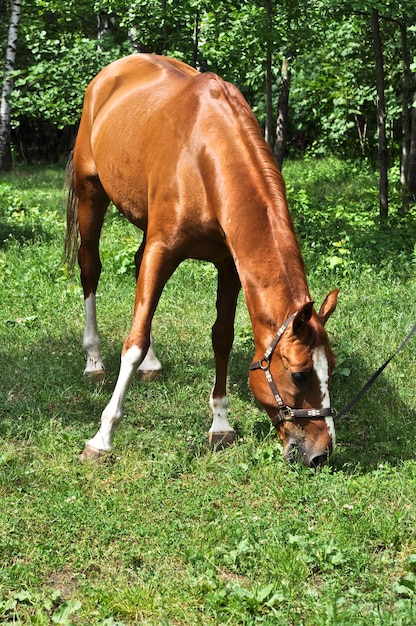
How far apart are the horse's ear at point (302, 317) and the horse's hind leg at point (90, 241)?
2378 mm

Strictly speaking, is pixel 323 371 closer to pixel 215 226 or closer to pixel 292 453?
pixel 292 453

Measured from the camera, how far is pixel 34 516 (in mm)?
3672

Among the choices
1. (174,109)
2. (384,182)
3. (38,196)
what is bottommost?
(38,196)

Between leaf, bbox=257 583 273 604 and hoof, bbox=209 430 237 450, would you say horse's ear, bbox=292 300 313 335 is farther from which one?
hoof, bbox=209 430 237 450

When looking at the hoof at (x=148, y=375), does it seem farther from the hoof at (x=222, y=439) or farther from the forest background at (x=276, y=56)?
the forest background at (x=276, y=56)

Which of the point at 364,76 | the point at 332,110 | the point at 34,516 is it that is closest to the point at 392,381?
the point at 34,516

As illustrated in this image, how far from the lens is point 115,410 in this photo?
14.2 ft

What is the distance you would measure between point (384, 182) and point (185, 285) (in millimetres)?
3422

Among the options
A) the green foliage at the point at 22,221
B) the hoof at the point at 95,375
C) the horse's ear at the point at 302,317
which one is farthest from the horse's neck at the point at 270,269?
the green foliage at the point at 22,221

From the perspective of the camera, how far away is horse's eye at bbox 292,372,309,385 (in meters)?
3.60

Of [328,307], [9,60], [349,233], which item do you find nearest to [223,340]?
[328,307]

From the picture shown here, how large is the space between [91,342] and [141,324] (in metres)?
1.40

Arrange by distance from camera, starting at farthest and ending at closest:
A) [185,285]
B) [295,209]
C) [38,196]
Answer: [38,196] < [295,209] < [185,285]

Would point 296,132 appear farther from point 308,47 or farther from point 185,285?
point 185,285
